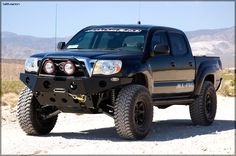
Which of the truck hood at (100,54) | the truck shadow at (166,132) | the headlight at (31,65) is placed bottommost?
the truck shadow at (166,132)

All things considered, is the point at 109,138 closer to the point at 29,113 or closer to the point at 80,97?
the point at 80,97

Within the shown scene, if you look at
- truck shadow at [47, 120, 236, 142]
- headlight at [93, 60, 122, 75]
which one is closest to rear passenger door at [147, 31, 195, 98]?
truck shadow at [47, 120, 236, 142]

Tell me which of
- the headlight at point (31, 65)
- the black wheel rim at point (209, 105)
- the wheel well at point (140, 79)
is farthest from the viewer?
the black wheel rim at point (209, 105)

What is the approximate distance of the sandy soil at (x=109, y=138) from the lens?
334 inches

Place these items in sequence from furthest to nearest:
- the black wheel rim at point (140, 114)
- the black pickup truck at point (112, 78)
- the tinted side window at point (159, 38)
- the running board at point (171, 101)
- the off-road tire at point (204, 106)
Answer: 1. the off-road tire at point (204, 106)
2. the tinted side window at point (159, 38)
3. the running board at point (171, 101)
4. the black wheel rim at point (140, 114)
5. the black pickup truck at point (112, 78)

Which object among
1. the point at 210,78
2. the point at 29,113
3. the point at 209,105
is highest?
the point at 210,78

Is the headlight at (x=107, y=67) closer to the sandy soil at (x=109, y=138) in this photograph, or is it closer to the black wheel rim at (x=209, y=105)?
the sandy soil at (x=109, y=138)

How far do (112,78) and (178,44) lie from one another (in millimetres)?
2853

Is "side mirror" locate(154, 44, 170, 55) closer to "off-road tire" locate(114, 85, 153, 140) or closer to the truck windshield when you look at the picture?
the truck windshield

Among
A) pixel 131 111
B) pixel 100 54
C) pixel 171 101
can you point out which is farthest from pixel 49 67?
pixel 171 101

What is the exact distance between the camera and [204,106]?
12234 mm

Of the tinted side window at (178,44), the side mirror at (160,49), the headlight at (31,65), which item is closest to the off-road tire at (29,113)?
the headlight at (31,65)

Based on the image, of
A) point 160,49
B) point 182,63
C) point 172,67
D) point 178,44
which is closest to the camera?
point 160,49

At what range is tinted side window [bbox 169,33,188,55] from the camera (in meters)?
11.6
